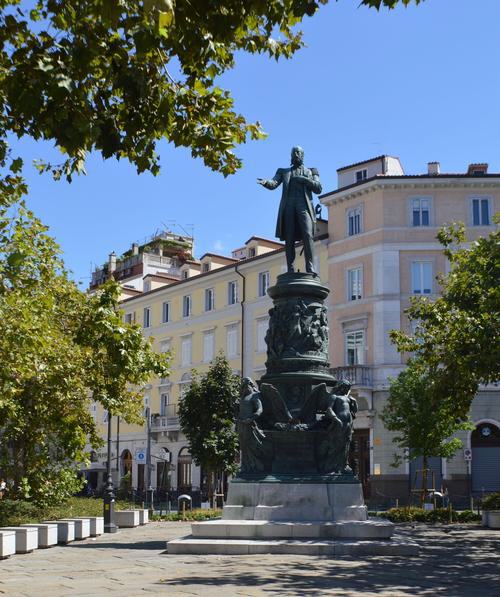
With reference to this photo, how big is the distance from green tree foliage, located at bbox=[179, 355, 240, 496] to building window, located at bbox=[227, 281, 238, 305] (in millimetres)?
15896

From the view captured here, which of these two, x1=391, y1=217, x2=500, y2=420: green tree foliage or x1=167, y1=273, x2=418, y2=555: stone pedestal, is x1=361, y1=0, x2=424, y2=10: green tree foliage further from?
x1=391, y1=217, x2=500, y2=420: green tree foliage

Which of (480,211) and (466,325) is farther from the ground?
(480,211)

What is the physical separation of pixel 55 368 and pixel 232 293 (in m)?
36.0

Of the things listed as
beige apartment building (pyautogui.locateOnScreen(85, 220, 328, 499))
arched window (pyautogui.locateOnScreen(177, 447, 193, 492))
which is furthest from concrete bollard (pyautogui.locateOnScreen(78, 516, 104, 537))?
arched window (pyautogui.locateOnScreen(177, 447, 193, 492))

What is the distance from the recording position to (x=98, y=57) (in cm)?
900

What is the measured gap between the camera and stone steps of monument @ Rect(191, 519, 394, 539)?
50.4 ft

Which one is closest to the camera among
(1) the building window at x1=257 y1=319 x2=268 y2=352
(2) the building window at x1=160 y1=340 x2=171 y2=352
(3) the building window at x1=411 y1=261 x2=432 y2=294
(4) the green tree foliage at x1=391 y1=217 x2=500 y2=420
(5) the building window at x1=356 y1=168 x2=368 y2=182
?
(4) the green tree foliage at x1=391 y1=217 x2=500 y2=420

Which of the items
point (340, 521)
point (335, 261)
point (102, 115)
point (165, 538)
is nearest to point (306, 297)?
point (340, 521)

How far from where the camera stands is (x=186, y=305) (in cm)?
6059

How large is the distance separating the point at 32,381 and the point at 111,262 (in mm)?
56583

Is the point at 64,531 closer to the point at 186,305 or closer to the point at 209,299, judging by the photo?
the point at 209,299

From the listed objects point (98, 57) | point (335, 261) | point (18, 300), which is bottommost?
point (18, 300)

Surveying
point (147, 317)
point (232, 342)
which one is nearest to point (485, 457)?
point (232, 342)

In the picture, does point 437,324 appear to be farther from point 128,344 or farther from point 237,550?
point 237,550
